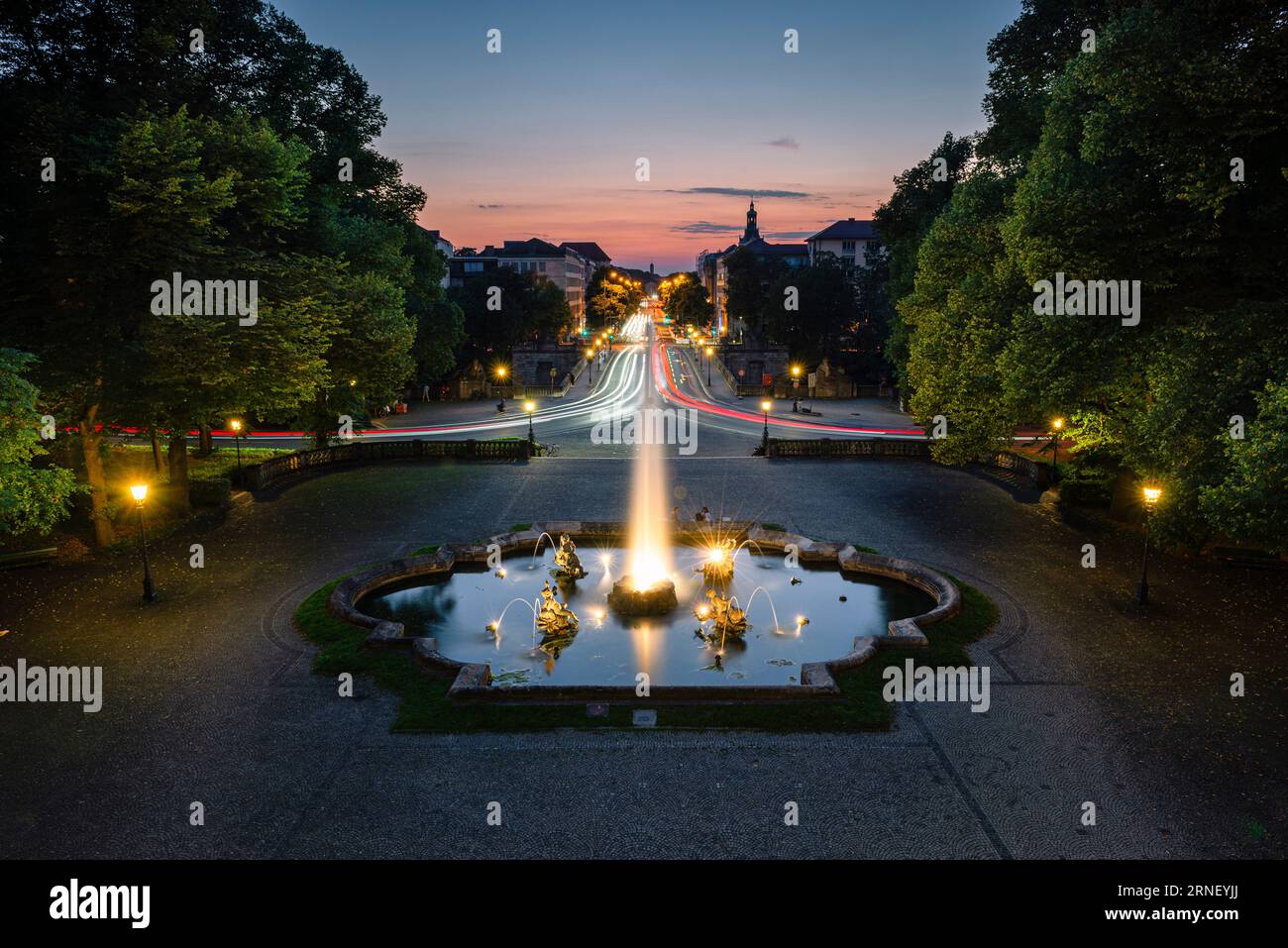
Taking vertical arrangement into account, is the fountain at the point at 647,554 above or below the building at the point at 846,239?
below

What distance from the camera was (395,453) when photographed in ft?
138

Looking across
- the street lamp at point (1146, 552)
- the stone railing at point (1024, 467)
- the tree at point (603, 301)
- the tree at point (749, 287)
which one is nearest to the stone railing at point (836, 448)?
the stone railing at point (1024, 467)

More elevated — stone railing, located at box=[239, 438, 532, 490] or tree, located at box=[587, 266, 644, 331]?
tree, located at box=[587, 266, 644, 331]

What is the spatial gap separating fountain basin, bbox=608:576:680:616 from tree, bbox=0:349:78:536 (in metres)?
13.7

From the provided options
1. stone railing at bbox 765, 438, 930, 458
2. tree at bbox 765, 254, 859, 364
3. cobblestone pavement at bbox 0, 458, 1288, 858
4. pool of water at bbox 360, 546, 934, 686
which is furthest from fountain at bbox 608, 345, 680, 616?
tree at bbox 765, 254, 859, 364

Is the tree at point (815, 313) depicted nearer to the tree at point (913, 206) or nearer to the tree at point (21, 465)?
the tree at point (913, 206)

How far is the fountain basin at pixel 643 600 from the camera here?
2100cm

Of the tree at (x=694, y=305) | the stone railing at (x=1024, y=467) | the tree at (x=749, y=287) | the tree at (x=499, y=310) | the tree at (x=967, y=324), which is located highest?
the tree at (x=694, y=305)

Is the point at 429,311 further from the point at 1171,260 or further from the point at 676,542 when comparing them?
the point at 1171,260

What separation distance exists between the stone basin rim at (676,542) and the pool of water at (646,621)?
0.46m

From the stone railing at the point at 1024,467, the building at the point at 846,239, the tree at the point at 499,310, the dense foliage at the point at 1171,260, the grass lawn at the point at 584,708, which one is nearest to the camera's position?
the grass lawn at the point at 584,708

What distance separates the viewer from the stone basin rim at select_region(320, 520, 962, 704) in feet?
52.3

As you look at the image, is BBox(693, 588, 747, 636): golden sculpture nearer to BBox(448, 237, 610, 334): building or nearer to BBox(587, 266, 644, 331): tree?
BBox(448, 237, 610, 334): building

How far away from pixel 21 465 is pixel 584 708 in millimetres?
14595
